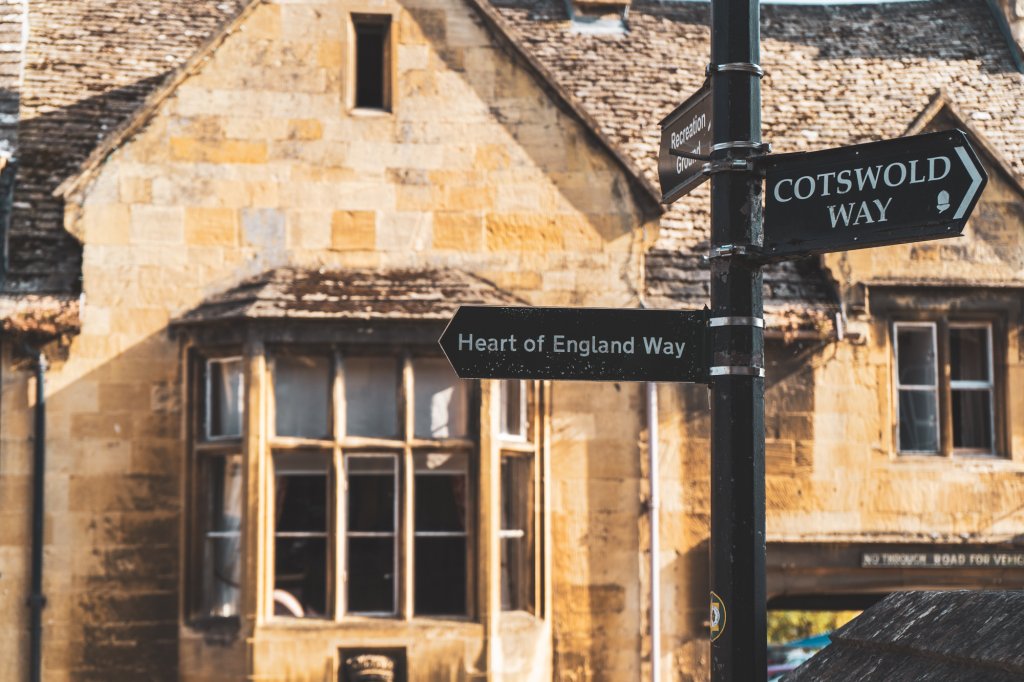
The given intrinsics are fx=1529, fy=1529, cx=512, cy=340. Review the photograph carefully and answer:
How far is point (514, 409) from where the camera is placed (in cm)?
1178

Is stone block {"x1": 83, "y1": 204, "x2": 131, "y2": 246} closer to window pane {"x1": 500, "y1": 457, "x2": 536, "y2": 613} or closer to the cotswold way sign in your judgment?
window pane {"x1": 500, "y1": 457, "x2": 536, "y2": 613}

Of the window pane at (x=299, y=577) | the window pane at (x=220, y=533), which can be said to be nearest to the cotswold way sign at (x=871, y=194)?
the window pane at (x=299, y=577)

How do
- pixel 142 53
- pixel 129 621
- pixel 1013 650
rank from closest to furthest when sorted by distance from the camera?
pixel 1013 650 < pixel 129 621 < pixel 142 53

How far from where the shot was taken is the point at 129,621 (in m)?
11.4

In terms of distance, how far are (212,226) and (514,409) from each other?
8.91ft

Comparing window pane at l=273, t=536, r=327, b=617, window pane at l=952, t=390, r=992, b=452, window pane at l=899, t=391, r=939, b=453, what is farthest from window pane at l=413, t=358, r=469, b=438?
window pane at l=952, t=390, r=992, b=452

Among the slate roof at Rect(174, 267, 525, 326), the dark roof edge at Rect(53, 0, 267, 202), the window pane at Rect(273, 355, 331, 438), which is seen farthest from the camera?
the dark roof edge at Rect(53, 0, 267, 202)

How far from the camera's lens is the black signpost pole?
5098 mm

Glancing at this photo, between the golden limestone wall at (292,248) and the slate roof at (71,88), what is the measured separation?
44 centimetres

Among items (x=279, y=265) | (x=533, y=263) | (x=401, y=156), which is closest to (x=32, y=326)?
(x=279, y=265)

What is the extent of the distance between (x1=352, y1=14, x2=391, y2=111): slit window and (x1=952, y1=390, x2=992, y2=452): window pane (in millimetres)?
5505

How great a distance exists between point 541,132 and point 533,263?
1037mm

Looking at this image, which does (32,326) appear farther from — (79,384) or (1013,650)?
(1013,650)

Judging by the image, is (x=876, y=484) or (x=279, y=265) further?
(x=876, y=484)
